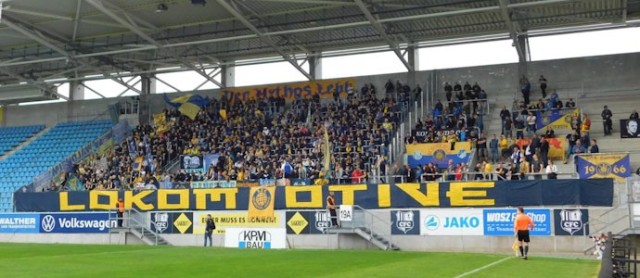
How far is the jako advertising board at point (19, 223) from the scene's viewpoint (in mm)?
33625

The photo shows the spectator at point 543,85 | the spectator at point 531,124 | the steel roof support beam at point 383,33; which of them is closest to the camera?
the steel roof support beam at point 383,33

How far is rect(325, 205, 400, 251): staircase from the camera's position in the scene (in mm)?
27013

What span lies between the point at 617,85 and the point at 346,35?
15.3 m

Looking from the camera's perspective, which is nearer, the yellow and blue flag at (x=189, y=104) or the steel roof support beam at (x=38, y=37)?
the steel roof support beam at (x=38, y=37)

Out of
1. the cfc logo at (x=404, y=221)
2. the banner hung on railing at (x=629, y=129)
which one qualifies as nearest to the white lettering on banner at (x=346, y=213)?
the cfc logo at (x=404, y=221)

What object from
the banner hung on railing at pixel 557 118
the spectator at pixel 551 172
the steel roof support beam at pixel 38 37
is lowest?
the spectator at pixel 551 172

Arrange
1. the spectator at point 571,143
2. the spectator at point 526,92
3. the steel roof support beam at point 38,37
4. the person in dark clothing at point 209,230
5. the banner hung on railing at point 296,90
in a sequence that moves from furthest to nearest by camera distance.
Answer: the banner hung on railing at point 296,90, the steel roof support beam at point 38,37, the spectator at point 526,92, the spectator at point 571,143, the person in dark clothing at point 209,230

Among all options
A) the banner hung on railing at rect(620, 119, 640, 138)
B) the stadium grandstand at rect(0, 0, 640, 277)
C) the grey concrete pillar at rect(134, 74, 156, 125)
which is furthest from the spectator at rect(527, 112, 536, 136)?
the grey concrete pillar at rect(134, 74, 156, 125)

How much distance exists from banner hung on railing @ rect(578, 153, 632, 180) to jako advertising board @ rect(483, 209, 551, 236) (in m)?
2.95

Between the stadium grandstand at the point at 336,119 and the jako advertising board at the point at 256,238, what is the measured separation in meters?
0.52

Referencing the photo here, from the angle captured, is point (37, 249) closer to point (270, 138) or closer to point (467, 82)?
point (270, 138)

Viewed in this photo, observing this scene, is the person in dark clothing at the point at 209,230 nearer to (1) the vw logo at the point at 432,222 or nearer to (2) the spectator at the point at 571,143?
(1) the vw logo at the point at 432,222

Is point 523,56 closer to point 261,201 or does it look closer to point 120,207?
point 261,201

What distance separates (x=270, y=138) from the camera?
39.4m
